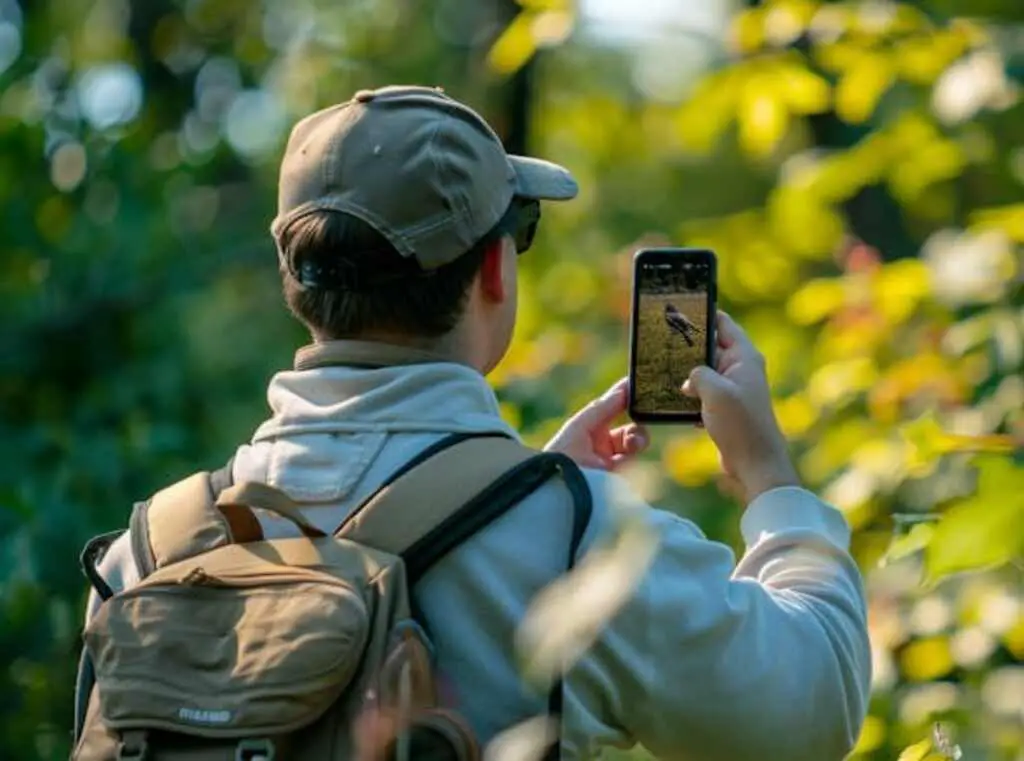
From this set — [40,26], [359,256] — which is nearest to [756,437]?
[359,256]

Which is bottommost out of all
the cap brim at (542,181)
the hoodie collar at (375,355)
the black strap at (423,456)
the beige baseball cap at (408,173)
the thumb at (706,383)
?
the thumb at (706,383)

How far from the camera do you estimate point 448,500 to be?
228 cm

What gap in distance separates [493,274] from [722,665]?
0.53 metres

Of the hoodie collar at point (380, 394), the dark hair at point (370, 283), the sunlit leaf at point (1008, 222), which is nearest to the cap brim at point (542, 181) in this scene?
the dark hair at point (370, 283)

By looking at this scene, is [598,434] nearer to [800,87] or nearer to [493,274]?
[493,274]

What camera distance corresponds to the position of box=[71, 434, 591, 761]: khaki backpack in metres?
2.20

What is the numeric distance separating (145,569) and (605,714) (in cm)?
54

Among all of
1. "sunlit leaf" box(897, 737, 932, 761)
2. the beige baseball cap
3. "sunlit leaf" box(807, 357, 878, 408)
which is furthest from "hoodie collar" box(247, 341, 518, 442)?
"sunlit leaf" box(807, 357, 878, 408)

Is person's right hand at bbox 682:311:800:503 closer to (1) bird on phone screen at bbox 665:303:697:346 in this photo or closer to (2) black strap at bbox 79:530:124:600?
(1) bird on phone screen at bbox 665:303:697:346

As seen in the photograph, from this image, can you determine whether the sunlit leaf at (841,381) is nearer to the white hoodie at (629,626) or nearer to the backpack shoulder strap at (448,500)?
the white hoodie at (629,626)

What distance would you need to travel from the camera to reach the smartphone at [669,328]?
2691 mm

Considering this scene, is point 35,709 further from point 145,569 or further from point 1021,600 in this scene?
point 145,569

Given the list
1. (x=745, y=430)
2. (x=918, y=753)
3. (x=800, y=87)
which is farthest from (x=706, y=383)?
(x=800, y=87)

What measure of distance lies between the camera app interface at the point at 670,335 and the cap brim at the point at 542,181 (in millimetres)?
201
